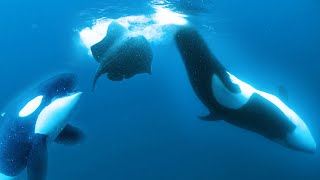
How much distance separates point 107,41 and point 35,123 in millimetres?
2449

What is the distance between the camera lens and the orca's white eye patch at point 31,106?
5.60 metres

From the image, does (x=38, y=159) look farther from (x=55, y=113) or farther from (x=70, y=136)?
(x=70, y=136)

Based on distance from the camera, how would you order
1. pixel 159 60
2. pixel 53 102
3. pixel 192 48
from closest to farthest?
pixel 192 48
pixel 53 102
pixel 159 60

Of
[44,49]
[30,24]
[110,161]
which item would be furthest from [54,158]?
[30,24]

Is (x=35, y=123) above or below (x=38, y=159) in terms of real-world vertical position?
above

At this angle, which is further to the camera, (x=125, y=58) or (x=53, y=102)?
(x=125, y=58)

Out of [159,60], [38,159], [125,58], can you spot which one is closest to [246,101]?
[125,58]

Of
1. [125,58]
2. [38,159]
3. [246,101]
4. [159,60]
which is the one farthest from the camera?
[159,60]

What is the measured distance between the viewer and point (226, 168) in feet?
110

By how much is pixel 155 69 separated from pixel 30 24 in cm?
2944

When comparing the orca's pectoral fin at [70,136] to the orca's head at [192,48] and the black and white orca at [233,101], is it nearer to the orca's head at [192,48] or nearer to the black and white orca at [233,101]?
the black and white orca at [233,101]

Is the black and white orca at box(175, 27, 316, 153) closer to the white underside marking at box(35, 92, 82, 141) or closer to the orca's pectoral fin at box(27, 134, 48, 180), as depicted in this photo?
the white underside marking at box(35, 92, 82, 141)

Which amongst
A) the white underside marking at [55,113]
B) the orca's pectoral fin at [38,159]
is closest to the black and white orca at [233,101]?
the white underside marking at [55,113]

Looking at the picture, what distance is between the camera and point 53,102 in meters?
5.50
